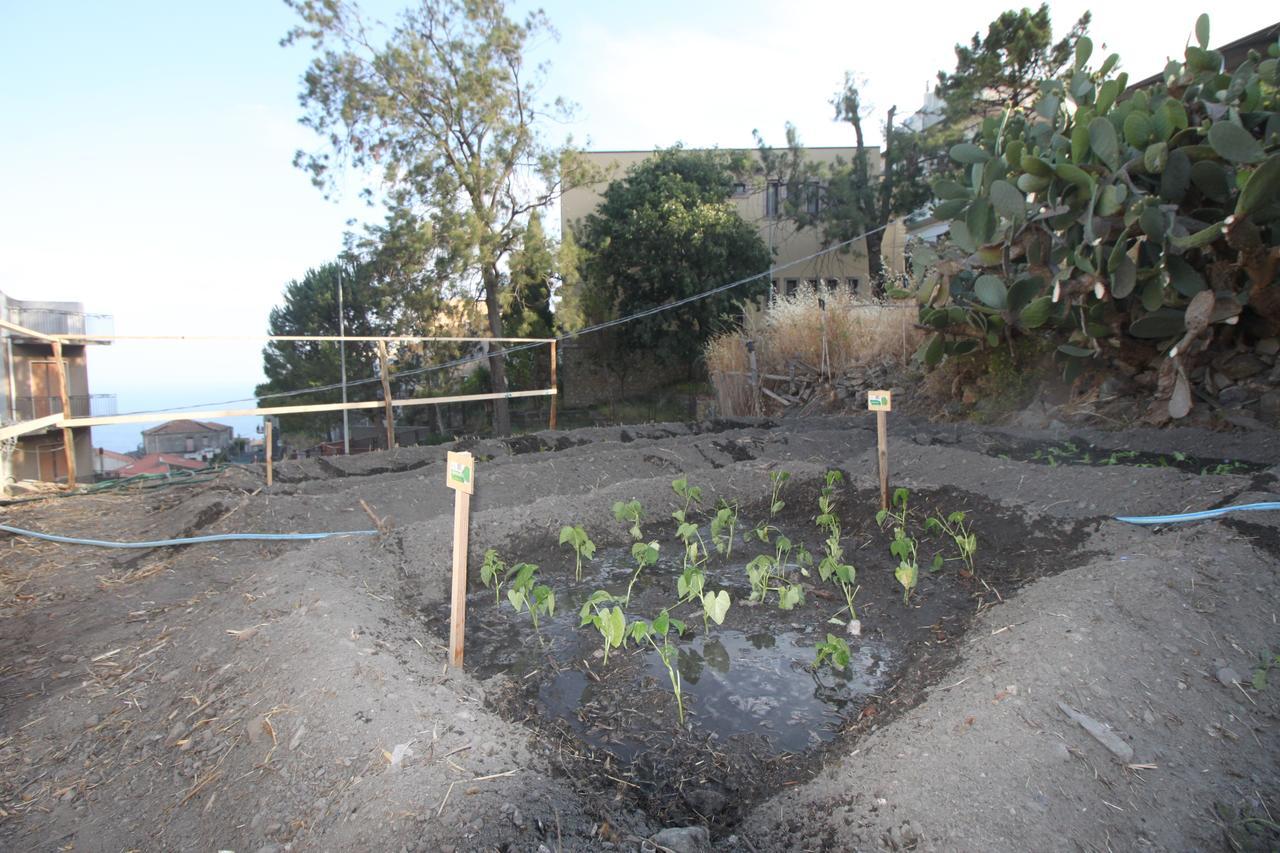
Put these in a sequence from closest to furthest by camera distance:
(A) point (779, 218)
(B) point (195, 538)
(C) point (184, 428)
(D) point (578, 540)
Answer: (D) point (578, 540) < (B) point (195, 538) < (A) point (779, 218) < (C) point (184, 428)

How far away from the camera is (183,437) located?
53.4 meters

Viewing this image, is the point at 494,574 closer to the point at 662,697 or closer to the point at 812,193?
the point at 662,697

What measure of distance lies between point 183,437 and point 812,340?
55.1m

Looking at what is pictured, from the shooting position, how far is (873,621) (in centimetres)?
377

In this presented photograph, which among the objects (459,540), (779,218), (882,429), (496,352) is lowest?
(459,540)

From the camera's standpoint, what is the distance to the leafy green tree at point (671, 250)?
19.3 m

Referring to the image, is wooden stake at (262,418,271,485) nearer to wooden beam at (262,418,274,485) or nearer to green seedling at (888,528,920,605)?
wooden beam at (262,418,274,485)

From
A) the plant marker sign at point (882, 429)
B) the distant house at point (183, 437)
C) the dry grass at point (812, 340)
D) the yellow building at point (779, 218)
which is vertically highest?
the yellow building at point (779, 218)

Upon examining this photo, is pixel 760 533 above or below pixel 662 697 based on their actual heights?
above

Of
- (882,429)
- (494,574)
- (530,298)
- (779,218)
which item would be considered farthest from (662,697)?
(779,218)

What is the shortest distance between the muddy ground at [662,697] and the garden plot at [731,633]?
0.06ft

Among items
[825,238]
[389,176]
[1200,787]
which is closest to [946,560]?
[1200,787]

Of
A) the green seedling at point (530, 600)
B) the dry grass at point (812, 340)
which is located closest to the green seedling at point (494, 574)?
the green seedling at point (530, 600)

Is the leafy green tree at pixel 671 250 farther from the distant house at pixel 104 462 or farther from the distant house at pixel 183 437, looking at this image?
the distant house at pixel 183 437
